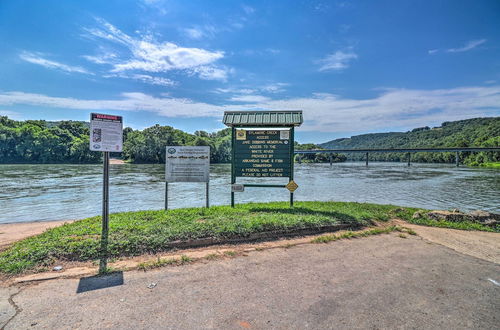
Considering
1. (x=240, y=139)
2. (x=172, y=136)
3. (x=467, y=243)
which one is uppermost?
(x=172, y=136)

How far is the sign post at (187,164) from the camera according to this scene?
28.0 ft

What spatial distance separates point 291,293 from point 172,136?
10261cm

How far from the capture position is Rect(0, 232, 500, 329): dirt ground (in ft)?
9.49

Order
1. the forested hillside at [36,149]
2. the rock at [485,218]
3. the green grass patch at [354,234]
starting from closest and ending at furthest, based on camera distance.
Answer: the green grass patch at [354,234], the rock at [485,218], the forested hillside at [36,149]

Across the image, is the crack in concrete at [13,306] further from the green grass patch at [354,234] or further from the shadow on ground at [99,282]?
the green grass patch at [354,234]

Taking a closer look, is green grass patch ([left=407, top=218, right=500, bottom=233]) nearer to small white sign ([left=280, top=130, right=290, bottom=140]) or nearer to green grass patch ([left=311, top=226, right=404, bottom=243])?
green grass patch ([left=311, top=226, right=404, bottom=243])

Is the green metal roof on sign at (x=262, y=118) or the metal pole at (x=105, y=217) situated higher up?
the green metal roof on sign at (x=262, y=118)

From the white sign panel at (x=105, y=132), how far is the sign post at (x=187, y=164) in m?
3.52

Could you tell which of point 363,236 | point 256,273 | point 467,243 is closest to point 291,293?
point 256,273

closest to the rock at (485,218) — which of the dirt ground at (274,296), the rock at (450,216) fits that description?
the rock at (450,216)

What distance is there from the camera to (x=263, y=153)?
862cm

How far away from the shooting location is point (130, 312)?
3.06 metres

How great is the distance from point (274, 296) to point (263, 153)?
559 centimetres

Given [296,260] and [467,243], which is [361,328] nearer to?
[296,260]
